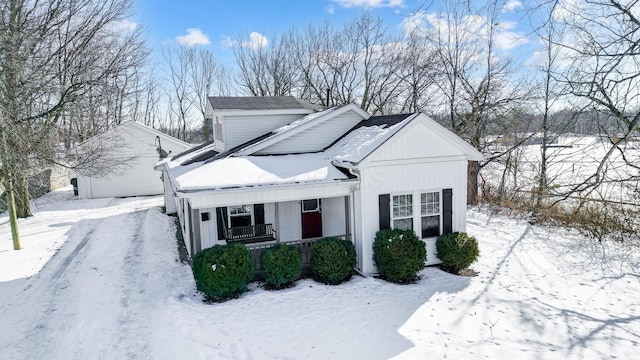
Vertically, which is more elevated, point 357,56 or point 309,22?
point 309,22

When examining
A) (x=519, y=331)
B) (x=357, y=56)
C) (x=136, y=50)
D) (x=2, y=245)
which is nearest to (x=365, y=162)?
(x=519, y=331)

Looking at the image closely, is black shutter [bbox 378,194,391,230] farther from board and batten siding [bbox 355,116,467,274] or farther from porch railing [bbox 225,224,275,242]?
porch railing [bbox 225,224,275,242]

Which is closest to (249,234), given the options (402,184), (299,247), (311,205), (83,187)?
(299,247)

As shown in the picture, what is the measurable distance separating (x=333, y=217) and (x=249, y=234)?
255cm

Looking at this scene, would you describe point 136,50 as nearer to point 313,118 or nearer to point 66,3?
point 66,3

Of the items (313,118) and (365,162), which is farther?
(313,118)

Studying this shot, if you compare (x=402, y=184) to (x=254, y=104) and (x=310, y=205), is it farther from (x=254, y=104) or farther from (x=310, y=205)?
(x=254, y=104)

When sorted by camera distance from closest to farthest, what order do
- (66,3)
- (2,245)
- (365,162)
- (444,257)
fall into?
(365,162), (444,257), (2,245), (66,3)

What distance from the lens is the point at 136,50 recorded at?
20.4 meters

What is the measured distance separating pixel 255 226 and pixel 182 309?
3.60 meters

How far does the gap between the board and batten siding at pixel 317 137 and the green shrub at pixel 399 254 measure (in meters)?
3.92

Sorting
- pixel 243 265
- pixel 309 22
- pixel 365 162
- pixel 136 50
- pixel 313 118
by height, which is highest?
pixel 309 22

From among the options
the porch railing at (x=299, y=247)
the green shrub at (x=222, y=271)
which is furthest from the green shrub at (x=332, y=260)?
the green shrub at (x=222, y=271)

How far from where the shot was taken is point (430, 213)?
37.2 ft
